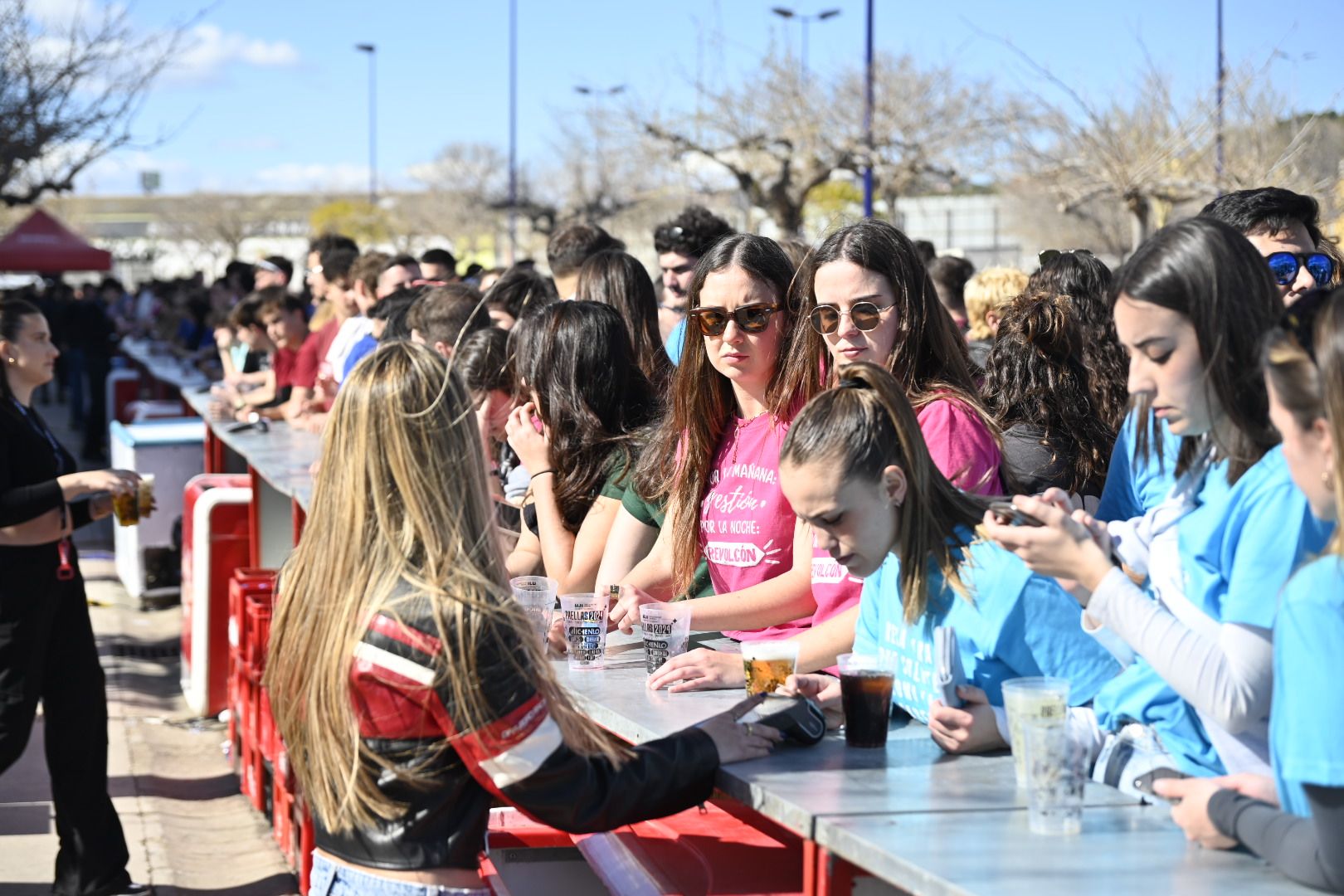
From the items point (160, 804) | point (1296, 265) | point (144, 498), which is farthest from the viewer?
point (160, 804)

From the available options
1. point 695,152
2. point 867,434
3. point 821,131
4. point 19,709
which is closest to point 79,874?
point 19,709

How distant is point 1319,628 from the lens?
208 centimetres

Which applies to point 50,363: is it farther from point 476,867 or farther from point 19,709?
point 476,867

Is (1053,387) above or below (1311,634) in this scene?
above

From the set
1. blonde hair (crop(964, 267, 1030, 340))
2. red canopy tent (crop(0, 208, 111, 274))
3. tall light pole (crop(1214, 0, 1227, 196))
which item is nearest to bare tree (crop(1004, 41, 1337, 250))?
tall light pole (crop(1214, 0, 1227, 196))

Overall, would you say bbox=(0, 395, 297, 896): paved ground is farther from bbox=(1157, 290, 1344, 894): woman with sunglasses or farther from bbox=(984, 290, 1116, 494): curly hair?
bbox=(1157, 290, 1344, 894): woman with sunglasses

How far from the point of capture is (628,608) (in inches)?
149

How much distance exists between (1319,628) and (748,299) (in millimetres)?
2217

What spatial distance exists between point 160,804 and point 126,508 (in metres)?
1.58

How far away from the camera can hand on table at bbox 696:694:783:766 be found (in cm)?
289

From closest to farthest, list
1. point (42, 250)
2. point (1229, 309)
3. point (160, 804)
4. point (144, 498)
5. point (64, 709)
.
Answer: point (1229, 309) < point (64, 709) < point (144, 498) < point (160, 804) < point (42, 250)

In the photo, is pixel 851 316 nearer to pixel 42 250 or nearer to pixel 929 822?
pixel 929 822

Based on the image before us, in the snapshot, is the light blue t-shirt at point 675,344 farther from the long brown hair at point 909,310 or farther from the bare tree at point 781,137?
the bare tree at point 781,137

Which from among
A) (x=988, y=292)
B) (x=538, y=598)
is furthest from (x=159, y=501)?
(x=538, y=598)
